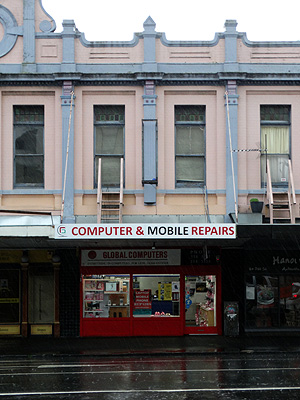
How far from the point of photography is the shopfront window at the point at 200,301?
18.9 metres

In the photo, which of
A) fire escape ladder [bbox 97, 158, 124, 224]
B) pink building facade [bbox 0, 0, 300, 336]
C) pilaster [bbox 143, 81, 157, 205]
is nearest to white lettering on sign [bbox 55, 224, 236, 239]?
fire escape ladder [bbox 97, 158, 124, 224]

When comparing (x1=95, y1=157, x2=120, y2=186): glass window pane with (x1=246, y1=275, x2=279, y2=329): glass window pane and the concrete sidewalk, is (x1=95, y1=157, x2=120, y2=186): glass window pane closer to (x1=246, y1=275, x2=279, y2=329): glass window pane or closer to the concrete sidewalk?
the concrete sidewalk

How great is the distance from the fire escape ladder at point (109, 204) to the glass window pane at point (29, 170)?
199cm

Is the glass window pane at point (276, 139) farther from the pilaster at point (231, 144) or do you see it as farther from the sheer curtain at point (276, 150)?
the pilaster at point (231, 144)

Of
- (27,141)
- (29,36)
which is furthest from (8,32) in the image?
(27,141)

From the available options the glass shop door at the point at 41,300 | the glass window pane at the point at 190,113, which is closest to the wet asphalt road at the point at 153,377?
the glass shop door at the point at 41,300

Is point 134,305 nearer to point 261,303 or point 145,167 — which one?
point 261,303

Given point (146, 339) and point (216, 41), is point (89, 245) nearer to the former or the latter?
point (146, 339)

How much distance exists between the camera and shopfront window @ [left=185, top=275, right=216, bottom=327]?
746 inches

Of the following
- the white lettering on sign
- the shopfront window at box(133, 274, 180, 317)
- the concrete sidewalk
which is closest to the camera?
the white lettering on sign

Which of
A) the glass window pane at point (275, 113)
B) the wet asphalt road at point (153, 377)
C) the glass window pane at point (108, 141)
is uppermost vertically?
the glass window pane at point (275, 113)

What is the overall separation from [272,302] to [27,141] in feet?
29.8

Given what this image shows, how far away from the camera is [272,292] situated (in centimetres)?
1883

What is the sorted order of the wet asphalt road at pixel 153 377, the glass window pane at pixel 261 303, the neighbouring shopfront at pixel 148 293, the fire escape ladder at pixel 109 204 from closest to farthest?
the wet asphalt road at pixel 153 377
the fire escape ladder at pixel 109 204
the glass window pane at pixel 261 303
the neighbouring shopfront at pixel 148 293
